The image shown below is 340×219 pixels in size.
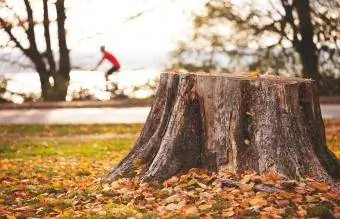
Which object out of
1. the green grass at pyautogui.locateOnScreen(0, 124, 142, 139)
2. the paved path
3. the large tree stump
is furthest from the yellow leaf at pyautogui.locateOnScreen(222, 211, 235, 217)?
the paved path

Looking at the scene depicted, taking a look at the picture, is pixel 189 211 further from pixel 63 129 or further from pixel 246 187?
→ pixel 63 129

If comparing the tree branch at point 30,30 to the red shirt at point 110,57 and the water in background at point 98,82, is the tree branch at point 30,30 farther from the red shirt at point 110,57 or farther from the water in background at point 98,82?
the red shirt at point 110,57

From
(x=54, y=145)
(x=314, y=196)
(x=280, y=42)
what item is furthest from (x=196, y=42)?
(x=314, y=196)

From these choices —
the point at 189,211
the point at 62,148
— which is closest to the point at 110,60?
the point at 62,148

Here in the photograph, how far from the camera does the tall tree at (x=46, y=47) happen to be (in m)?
19.6

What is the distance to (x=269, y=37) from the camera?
1984 cm

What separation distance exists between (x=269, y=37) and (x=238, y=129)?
14.5m

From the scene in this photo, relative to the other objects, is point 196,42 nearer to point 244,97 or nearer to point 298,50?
point 298,50

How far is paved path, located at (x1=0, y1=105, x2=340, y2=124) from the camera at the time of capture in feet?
51.6

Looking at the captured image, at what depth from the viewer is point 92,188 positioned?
6406 mm

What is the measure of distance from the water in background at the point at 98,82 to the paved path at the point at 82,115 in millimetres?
1842

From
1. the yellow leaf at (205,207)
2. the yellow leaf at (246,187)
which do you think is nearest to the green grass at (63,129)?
the yellow leaf at (246,187)

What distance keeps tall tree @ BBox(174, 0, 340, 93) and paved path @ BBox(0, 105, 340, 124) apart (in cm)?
260

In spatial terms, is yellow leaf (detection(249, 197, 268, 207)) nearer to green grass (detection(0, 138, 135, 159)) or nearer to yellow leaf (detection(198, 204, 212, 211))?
yellow leaf (detection(198, 204, 212, 211))
